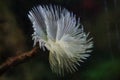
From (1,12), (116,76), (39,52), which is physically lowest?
(116,76)

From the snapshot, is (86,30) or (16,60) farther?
(86,30)

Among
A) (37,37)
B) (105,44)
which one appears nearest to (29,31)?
(37,37)

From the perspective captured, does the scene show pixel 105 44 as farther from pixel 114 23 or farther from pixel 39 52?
pixel 39 52
